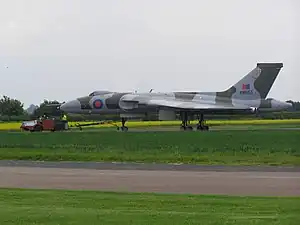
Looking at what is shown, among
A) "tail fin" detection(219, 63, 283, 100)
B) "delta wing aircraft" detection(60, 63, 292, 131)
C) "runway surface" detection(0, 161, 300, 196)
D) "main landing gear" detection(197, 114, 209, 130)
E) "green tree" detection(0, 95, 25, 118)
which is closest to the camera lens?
"runway surface" detection(0, 161, 300, 196)

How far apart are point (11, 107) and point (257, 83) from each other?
77.3 metres

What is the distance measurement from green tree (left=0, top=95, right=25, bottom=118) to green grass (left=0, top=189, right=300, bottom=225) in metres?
118

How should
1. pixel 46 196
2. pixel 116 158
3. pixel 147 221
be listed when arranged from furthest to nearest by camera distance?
pixel 116 158 → pixel 46 196 → pixel 147 221

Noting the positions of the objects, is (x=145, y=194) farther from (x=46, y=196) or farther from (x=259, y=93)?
(x=259, y=93)

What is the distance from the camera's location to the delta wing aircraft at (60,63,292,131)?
217 ft

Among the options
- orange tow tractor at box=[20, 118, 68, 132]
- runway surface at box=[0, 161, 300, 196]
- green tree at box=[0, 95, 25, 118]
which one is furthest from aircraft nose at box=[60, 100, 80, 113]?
green tree at box=[0, 95, 25, 118]

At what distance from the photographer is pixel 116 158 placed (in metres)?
33.9

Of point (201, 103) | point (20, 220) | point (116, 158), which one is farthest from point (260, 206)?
point (201, 103)

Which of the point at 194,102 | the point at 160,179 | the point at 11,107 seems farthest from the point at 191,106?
the point at 11,107

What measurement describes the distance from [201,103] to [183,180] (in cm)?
4522

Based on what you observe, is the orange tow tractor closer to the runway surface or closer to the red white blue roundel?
the red white blue roundel

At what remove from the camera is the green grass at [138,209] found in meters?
12.0

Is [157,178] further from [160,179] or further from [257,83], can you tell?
[257,83]

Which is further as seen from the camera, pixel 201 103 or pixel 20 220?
pixel 201 103
